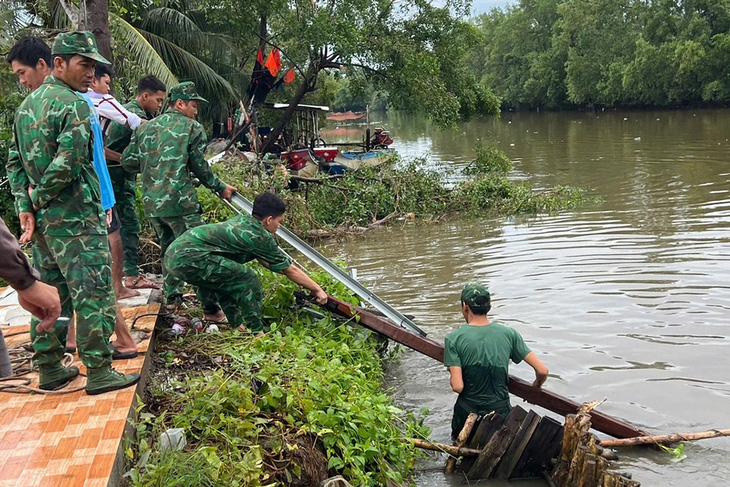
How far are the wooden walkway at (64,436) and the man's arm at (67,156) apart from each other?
1.18m

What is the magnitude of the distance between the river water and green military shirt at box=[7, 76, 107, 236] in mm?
2970

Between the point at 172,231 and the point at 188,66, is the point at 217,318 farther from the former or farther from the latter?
the point at 188,66

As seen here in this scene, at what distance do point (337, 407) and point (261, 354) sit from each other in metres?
0.76

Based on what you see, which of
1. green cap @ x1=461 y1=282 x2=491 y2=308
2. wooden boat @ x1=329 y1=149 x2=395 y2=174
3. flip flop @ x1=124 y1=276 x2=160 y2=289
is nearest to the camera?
green cap @ x1=461 y1=282 x2=491 y2=308

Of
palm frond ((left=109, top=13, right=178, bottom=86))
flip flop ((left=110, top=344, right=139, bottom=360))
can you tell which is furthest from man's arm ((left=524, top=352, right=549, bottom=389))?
palm frond ((left=109, top=13, right=178, bottom=86))

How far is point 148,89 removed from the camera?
6.26 metres

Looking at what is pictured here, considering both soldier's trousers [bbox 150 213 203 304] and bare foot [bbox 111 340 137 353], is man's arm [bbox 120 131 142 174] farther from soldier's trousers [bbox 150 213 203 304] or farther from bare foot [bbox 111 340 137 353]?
bare foot [bbox 111 340 137 353]

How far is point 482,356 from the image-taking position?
5051 millimetres

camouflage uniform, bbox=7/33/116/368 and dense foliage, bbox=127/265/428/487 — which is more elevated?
camouflage uniform, bbox=7/33/116/368

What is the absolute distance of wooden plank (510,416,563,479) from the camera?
191 inches

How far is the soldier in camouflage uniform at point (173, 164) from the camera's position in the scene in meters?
6.05

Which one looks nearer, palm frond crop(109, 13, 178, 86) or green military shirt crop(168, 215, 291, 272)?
green military shirt crop(168, 215, 291, 272)

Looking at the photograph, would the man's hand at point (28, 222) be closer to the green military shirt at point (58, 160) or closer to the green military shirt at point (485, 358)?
the green military shirt at point (58, 160)

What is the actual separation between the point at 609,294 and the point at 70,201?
7.16m
